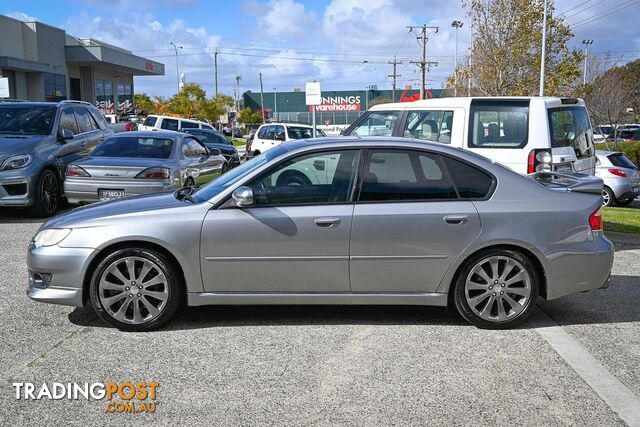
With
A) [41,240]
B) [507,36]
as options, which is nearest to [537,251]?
[41,240]

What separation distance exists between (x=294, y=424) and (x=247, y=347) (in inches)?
49.6

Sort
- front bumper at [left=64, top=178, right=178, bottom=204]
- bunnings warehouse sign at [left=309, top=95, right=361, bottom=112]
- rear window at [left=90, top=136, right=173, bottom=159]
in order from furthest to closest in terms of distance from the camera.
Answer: bunnings warehouse sign at [left=309, top=95, right=361, bottom=112], rear window at [left=90, top=136, right=173, bottom=159], front bumper at [left=64, top=178, right=178, bottom=204]

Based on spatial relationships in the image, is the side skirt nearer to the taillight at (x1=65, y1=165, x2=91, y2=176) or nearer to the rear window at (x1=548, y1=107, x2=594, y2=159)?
the rear window at (x1=548, y1=107, x2=594, y2=159)

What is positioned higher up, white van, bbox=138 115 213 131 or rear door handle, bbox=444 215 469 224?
white van, bbox=138 115 213 131

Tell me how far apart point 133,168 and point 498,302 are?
22.1 ft

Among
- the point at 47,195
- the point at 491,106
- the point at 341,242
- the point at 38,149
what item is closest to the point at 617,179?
the point at 491,106

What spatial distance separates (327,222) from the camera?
16.9ft

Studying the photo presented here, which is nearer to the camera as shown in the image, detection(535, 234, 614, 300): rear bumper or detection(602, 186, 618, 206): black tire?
detection(535, 234, 614, 300): rear bumper

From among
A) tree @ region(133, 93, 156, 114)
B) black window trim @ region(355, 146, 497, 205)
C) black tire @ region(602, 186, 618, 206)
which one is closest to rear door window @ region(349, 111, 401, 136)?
black window trim @ region(355, 146, 497, 205)

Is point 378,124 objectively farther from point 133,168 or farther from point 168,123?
point 168,123

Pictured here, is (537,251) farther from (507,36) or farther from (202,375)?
(507,36)

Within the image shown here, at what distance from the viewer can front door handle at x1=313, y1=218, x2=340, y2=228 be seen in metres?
5.16

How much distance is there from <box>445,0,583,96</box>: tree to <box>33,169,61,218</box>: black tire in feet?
86.3

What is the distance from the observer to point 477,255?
529 centimetres
